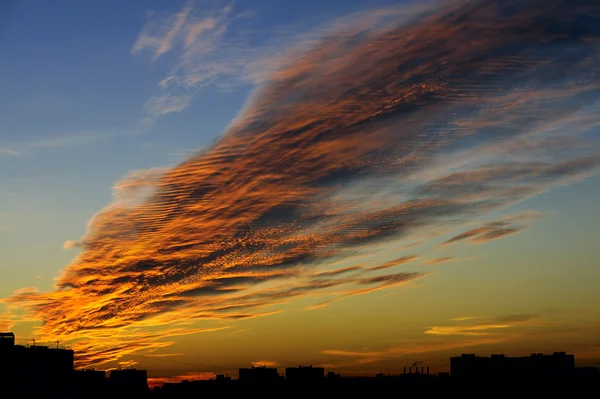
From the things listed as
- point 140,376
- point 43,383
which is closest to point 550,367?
point 140,376

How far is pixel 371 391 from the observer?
189 metres

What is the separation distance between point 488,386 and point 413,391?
18.9 metres

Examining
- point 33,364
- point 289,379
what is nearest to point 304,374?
point 289,379

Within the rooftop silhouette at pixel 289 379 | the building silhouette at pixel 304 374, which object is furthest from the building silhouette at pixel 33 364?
the building silhouette at pixel 304 374

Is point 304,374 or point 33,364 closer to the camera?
point 33,364

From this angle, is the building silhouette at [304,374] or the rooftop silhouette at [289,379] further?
the building silhouette at [304,374]

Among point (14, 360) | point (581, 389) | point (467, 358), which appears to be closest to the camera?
point (14, 360)

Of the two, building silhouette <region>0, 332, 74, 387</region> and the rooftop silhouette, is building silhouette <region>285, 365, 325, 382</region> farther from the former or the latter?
building silhouette <region>0, 332, 74, 387</region>

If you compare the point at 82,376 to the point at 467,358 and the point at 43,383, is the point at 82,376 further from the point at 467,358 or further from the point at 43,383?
the point at 467,358

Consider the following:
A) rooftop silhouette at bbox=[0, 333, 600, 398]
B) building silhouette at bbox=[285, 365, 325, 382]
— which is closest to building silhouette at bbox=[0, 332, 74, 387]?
rooftop silhouette at bbox=[0, 333, 600, 398]

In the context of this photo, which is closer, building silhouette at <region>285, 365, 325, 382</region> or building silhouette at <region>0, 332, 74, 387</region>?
building silhouette at <region>0, 332, 74, 387</region>

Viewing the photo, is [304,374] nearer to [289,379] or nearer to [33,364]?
[289,379]

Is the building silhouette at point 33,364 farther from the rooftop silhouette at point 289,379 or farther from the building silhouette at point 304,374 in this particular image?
the building silhouette at point 304,374

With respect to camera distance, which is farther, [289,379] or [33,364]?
[289,379]
